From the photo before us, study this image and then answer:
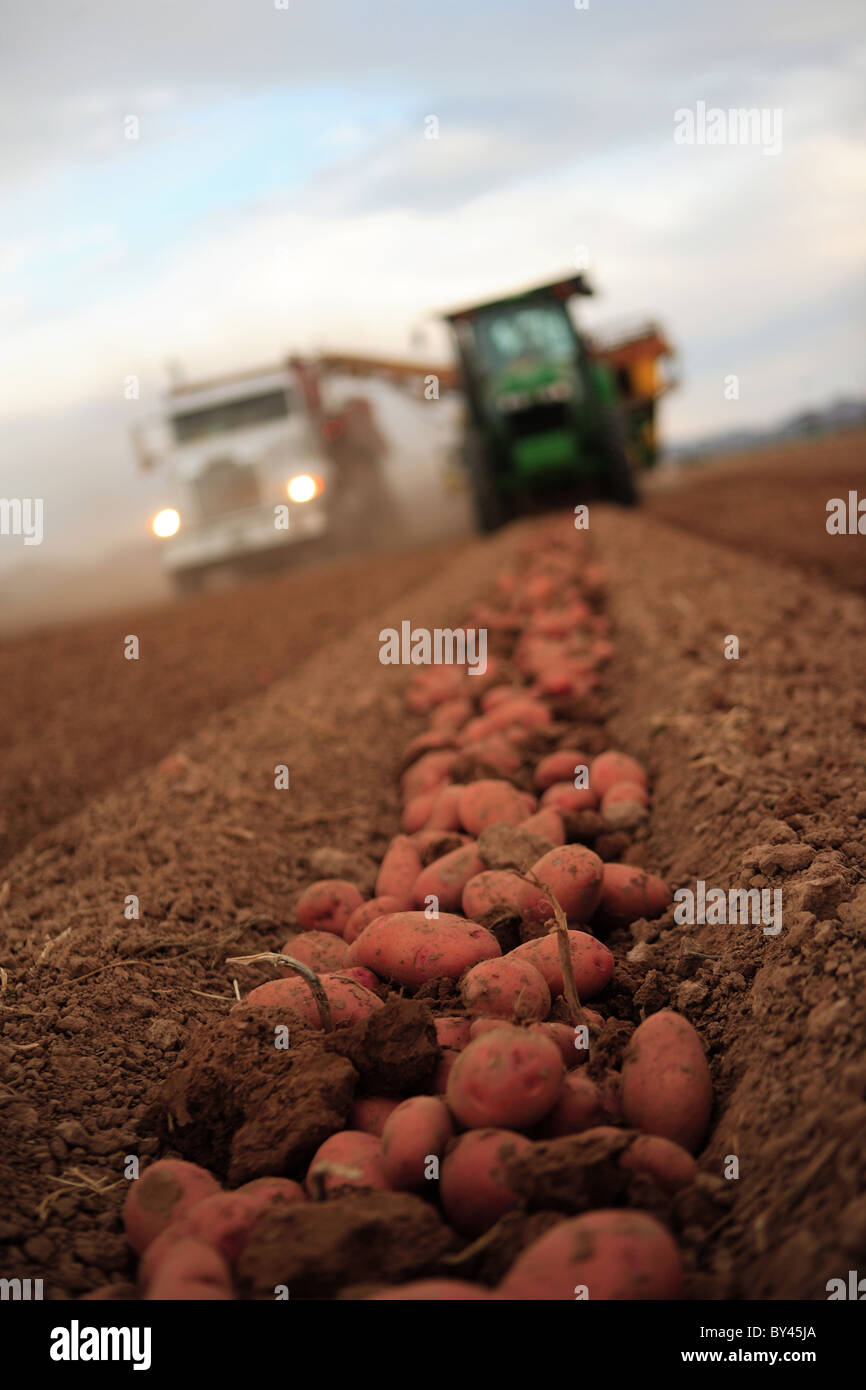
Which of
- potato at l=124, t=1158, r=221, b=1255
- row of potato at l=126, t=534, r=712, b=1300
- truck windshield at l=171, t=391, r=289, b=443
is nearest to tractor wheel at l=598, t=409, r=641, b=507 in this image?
truck windshield at l=171, t=391, r=289, b=443

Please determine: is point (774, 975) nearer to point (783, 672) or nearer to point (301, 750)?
point (783, 672)

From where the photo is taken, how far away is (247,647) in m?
7.36

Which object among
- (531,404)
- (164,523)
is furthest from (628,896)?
(531,404)

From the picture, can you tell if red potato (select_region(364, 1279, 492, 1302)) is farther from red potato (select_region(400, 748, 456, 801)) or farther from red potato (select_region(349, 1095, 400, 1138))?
red potato (select_region(400, 748, 456, 801))

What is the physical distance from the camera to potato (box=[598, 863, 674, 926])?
2514 millimetres

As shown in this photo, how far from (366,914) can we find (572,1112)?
98 centimetres

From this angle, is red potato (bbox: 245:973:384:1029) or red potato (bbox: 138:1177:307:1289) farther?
red potato (bbox: 245:973:384:1029)

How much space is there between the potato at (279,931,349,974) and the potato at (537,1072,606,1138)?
774 mm

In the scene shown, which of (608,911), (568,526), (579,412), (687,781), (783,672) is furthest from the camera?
(579,412)

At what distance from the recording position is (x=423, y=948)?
2.16 metres

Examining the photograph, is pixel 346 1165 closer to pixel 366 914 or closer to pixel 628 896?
pixel 366 914

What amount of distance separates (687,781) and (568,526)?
22.0 ft

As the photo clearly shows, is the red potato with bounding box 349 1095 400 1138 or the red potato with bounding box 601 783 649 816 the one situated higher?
the red potato with bounding box 601 783 649 816

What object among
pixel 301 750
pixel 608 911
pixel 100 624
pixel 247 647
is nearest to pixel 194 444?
pixel 100 624
